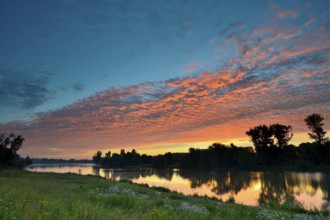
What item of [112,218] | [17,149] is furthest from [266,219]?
[17,149]

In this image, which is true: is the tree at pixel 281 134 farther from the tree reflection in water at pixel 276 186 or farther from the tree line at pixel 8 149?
the tree line at pixel 8 149

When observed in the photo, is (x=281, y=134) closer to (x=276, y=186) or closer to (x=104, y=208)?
(x=276, y=186)

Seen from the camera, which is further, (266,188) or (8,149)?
(8,149)

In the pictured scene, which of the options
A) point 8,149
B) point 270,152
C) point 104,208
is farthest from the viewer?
point 270,152

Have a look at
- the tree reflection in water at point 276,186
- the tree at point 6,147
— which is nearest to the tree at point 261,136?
the tree reflection in water at point 276,186

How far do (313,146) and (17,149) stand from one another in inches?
4156

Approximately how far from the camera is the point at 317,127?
108 meters

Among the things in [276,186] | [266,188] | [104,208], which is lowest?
[266,188]

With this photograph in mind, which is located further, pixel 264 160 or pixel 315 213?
pixel 264 160

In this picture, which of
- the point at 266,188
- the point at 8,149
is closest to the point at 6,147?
the point at 8,149

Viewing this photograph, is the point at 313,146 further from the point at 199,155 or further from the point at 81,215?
the point at 81,215

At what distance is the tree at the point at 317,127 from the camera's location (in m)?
107

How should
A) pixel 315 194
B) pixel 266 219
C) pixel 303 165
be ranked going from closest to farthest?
1. pixel 266 219
2. pixel 315 194
3. pixel 303 165

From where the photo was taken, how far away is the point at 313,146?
109312 mm
